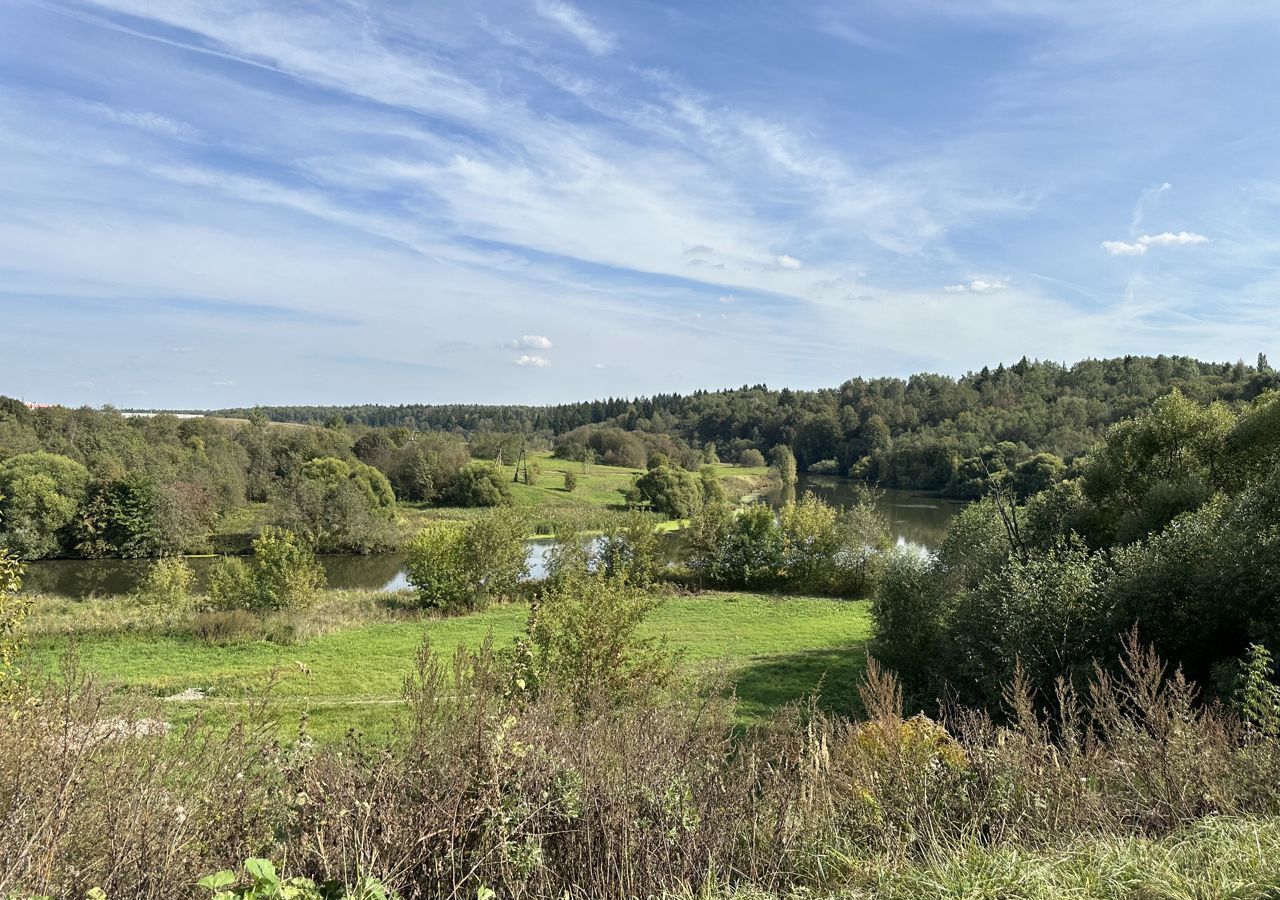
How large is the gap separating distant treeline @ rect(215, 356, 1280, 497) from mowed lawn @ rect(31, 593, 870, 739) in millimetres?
28912

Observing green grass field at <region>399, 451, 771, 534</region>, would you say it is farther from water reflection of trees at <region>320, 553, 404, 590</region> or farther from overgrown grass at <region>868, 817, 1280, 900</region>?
overgrown grass at <region>868, 817, 1280, 900</region>

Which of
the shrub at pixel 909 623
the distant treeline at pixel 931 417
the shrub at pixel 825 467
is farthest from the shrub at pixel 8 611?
the shrub at pixel 825 467

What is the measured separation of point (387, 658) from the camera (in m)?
19.2

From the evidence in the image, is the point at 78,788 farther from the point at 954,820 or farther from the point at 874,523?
the point at 874,523

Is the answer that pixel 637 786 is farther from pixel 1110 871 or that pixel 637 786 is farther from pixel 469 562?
pixel 469 562

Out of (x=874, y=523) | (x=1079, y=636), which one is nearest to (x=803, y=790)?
(x=1079, y=636)

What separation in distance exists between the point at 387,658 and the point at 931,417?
109m

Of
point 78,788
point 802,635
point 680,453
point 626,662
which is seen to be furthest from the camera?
point 680,453

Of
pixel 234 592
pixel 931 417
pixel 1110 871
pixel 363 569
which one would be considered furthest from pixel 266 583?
pixel 931 417

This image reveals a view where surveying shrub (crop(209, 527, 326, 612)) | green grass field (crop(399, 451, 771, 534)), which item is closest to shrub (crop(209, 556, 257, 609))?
shrub (crop(209, 527, 326, 612))

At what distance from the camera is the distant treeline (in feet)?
245

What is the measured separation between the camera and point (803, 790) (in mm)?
4469

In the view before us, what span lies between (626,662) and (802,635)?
1555 cm

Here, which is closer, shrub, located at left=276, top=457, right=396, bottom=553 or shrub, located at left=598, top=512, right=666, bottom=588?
shrub, located at left=598, top=512, right=666, bottom=588
